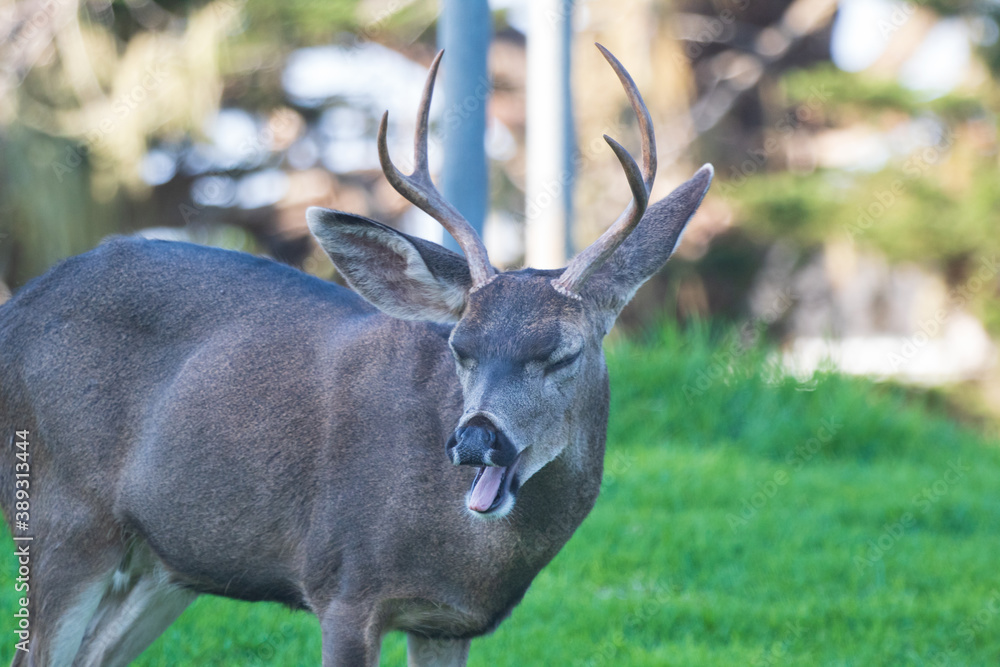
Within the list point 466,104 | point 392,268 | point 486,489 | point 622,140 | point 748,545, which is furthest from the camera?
point 622,140

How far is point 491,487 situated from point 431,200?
3.57 ft

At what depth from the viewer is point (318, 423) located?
385cm

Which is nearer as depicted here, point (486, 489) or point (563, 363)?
point (486, 489)

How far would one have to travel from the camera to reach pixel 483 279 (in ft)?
12.2

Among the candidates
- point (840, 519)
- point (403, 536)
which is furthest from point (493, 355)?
point (840, 519)

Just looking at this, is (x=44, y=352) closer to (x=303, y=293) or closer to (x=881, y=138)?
(x=303, y=293)

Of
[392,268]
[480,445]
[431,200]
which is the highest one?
[431,200]

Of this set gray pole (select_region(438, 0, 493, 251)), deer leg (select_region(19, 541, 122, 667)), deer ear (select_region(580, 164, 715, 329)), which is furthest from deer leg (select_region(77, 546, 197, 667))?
gray pole (select_region(438, 0, 493, 251))

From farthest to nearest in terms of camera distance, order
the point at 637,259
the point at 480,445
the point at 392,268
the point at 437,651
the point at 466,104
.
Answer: the point at 466,104 → the point at 437,651 → the point at 392,268 → the point at 637,259 → the point at 480,445

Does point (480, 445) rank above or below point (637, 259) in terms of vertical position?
below

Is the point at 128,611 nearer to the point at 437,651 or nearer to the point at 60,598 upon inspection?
the point at 60,598

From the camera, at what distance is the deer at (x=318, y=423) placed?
11.8ft

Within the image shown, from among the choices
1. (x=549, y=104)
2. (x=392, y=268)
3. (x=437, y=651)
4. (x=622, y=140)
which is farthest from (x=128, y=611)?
(x=622, y=140)

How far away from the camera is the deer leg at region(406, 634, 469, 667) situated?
13.2ft
